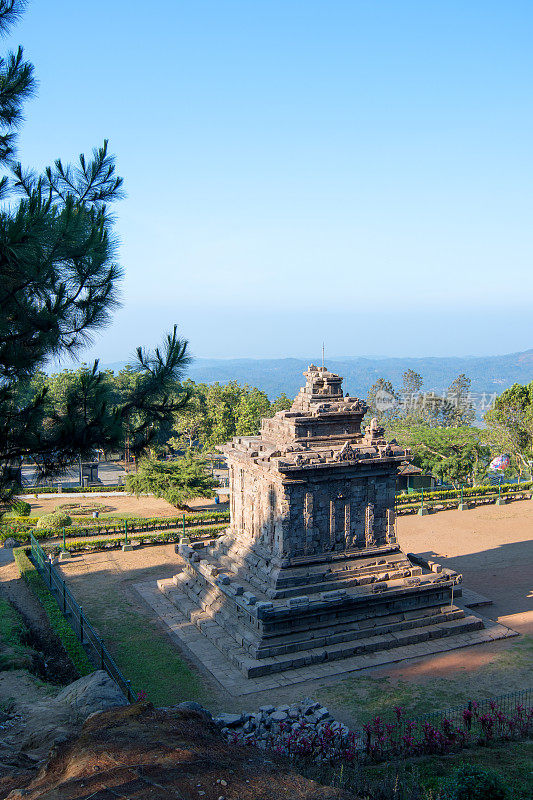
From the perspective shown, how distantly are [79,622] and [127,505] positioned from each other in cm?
1987

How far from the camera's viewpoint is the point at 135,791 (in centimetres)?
936

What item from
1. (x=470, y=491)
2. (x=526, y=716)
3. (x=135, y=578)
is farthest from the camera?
(x=470, y=491)

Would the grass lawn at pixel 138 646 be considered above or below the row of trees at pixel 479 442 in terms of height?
below

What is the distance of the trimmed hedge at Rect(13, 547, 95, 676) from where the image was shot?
19.3m

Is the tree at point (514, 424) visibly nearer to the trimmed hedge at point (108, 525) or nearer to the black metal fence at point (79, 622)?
the trimmed hedge at point (108, 525)

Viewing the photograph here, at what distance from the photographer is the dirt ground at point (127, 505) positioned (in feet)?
130

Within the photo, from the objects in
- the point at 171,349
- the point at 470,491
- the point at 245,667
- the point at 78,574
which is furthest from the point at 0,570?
the point at 470,491

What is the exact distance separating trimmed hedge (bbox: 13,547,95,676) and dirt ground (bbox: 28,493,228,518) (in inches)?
337

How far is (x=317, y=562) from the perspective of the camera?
73.0ft

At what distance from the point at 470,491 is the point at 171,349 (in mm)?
34884

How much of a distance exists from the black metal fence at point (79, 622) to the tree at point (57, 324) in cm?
762

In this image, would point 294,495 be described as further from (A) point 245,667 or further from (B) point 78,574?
(B) point 78,574

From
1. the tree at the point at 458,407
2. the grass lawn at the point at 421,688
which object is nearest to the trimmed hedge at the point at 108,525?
the grass lawn at the point at 421,688

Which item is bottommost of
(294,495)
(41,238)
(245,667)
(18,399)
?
(245,667)
